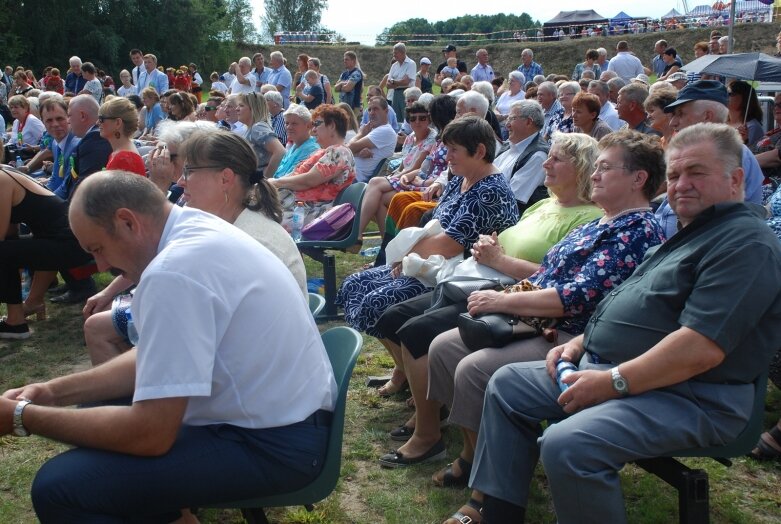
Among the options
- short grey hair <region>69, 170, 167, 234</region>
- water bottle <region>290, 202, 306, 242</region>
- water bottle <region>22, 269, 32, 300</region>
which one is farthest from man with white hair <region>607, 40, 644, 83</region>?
short grey hair <region>69, 170, 167, 234</region>

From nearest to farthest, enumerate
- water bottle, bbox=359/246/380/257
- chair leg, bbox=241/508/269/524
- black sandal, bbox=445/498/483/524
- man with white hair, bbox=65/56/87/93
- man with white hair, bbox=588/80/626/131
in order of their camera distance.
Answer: chair leg, bbox=241/508/269/524 < black sandal, bbox=445/498/483/524 < water bottle, bbox=359/246/380/257 < man with white hair, bbox=588/80/626/131 < man with white hair, bbox=65/56/87/93

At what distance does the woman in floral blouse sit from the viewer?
287 centimetres

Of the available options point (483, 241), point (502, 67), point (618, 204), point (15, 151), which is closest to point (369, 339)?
point (483, 241)

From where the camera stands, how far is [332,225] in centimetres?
543

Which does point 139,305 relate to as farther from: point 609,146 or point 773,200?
point 773,200

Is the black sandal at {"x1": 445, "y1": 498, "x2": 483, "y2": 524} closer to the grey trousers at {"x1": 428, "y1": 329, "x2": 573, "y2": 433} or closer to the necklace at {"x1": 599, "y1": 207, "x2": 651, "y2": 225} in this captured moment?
the grey trousers at {"x1": 428, "y1": 329, "x2": 573, "y2": 433}

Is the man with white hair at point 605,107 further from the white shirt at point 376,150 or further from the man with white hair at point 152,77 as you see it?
the man with white hair at point 152,77

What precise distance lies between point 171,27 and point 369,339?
36877mm

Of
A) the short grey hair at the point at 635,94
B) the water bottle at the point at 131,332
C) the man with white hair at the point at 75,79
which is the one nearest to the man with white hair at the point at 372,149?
the short grey hair at the point at 635,94

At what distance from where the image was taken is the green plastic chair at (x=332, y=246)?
5.43 meters

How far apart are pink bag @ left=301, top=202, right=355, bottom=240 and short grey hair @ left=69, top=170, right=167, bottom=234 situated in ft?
10.6

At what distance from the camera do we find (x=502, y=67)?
33.8 meters

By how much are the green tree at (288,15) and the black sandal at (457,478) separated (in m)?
79.3

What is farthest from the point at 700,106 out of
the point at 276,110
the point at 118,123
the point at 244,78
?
the point at 244,78
